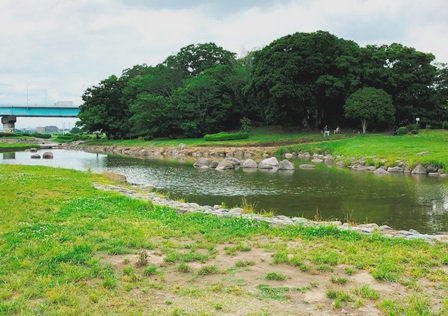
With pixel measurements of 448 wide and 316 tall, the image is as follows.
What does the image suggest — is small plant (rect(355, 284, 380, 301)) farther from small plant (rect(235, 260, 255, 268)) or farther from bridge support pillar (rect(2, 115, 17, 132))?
bridge support pillar (rect(2, 115, 17, 132))

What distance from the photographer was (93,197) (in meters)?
14.7

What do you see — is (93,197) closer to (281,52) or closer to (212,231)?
(212,231)

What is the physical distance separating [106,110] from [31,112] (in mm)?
35188

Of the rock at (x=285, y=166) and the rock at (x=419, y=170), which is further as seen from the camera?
the rock at (x=285, y=166)

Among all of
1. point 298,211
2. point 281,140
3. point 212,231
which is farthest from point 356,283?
point 281,140

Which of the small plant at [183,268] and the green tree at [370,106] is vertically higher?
the green tree at [370,106]

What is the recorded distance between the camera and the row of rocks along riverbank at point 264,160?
30375 mm

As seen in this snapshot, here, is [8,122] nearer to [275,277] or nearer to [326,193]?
[326,193]

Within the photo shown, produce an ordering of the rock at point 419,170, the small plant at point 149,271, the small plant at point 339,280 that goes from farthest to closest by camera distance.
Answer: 1. the rock at point 419,170
2. the small plant at point 149,271
3. the small plant at point 339,280

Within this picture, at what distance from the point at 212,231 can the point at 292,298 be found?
4.00 m

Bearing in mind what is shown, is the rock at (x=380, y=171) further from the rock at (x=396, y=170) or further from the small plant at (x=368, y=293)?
the small plant at (x=368, y=293)

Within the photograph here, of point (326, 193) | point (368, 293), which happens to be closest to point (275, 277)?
point (368, 293)

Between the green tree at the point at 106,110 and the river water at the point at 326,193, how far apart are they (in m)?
49.1

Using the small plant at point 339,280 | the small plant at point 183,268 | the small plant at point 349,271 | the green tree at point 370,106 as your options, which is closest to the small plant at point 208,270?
the small plant at point 183,268
